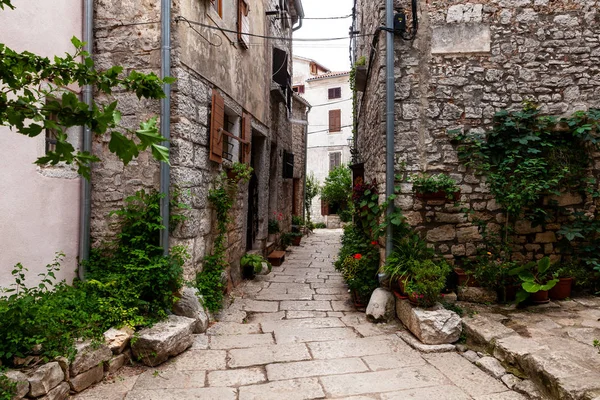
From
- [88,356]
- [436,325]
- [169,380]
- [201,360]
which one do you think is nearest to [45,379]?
[88,356]

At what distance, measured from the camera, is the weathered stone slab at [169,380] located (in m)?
2.77

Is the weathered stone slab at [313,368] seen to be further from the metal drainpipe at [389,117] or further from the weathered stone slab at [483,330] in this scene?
the metal drainpipe at [389,117]

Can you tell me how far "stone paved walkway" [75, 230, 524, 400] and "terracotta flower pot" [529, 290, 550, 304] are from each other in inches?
51.7

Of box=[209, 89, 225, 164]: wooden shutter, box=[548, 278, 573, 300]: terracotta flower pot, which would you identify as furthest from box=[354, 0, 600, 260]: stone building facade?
box=[209, 89, 225, 164]: wooden shutter

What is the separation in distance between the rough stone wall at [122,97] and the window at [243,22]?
5.99 feet

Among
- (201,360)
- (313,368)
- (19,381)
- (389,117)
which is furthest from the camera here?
(389,117)

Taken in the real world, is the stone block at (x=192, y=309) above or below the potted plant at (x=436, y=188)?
below

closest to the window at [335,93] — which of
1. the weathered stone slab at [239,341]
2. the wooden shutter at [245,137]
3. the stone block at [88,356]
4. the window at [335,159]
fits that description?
the window at [335,159]

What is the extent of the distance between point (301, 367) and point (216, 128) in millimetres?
2770

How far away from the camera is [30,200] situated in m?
3.19

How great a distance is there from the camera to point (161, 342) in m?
3.06

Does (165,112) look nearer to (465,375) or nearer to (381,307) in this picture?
(381,307)

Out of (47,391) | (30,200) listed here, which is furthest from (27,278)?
(47,391)

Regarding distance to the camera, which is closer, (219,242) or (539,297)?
(539,297)
